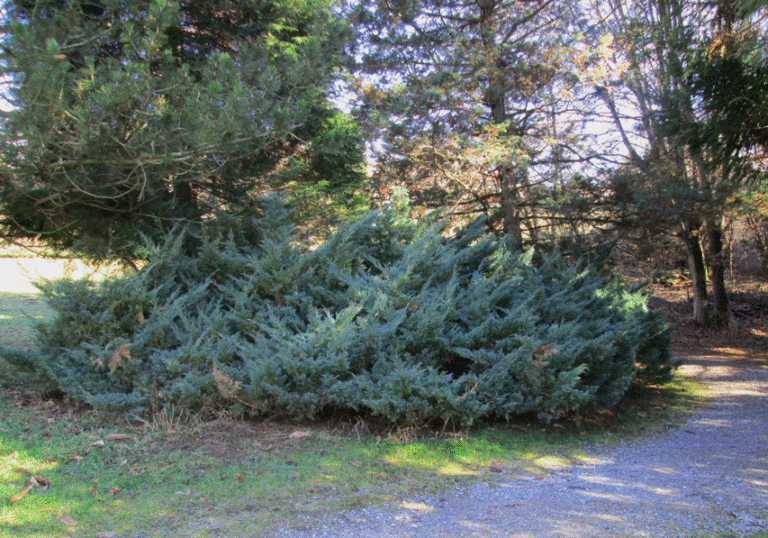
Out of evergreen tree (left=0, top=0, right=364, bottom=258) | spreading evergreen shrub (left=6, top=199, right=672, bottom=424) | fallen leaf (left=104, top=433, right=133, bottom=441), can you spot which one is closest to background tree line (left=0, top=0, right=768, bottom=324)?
evergreen tree (left=0, top=0, right=364, bottom=258)

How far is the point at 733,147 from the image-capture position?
5910 millimetres

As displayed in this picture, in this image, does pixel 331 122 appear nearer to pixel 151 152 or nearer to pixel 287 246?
pixel 287 246

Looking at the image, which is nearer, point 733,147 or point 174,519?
A: point 174,519

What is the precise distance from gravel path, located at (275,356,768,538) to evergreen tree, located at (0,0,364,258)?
4.11 metres

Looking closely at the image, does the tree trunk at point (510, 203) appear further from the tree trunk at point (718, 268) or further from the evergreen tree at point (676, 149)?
the tree trunk at point (718, 268)

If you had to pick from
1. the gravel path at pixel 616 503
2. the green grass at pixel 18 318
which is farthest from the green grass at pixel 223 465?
the green grass at pixel 18 318

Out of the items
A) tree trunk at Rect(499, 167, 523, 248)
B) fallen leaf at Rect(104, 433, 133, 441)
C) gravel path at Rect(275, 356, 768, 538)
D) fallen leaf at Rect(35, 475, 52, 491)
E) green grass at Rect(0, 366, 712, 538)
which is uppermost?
tree trunk at Rect(499, 167, 523, 248)

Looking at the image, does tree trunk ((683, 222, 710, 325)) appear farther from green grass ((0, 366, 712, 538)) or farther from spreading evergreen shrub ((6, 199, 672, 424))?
green grass ((0, 366, 712, 538))

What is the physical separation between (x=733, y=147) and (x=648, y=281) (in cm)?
335

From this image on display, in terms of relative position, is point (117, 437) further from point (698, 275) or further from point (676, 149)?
point (698, 275)

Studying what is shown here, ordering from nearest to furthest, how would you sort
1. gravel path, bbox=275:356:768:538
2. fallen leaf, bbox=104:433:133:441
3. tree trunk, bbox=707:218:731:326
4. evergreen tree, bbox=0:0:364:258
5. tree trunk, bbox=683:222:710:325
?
gravel path, bbox=275:356:768:538 < fallen leaf, bbox=104:433:133:441 < evergreen tree, bbox=0:0:364:258 < tree trunk, bbox=707:218:731:326 < tree trunk, bbox=683:222:710:325

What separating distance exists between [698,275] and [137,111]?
14.0 m

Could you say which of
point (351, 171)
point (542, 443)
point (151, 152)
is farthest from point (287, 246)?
point (542, 443)

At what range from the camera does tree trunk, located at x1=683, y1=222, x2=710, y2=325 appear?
1272cm
